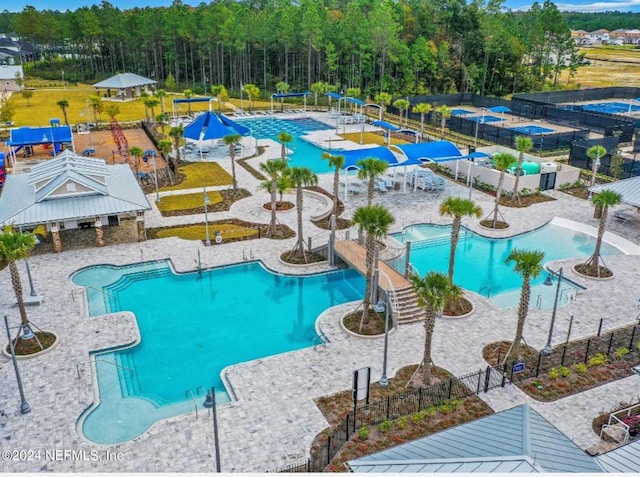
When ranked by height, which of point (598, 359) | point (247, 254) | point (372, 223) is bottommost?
point (598, 359)

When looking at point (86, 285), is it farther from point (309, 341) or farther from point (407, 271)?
point (407, 271)

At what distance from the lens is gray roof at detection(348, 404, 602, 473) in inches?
417

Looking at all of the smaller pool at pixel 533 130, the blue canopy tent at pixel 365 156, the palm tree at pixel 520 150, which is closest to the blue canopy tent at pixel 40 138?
the blue canopy tent at pixel 365 156

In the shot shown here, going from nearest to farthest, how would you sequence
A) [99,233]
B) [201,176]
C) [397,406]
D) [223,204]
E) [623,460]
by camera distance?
[623,460] → [397,406] → [99,233] → [223,204] → [201,176]

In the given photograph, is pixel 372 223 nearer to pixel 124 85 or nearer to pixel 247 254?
pixel 247 254

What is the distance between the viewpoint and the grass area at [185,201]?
125 feet

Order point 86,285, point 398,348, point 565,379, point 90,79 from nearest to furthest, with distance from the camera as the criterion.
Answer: point 565,379 → point 398,348 → point 86,285 → point 90,79

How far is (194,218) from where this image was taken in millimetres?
36094

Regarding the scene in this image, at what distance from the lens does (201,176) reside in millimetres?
45188

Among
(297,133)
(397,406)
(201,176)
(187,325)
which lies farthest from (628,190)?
(297,133)

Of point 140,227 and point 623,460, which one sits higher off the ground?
point 623,460

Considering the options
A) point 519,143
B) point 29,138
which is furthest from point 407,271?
point 29,138

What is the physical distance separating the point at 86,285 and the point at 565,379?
22.1 meters

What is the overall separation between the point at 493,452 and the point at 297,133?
180 ft
